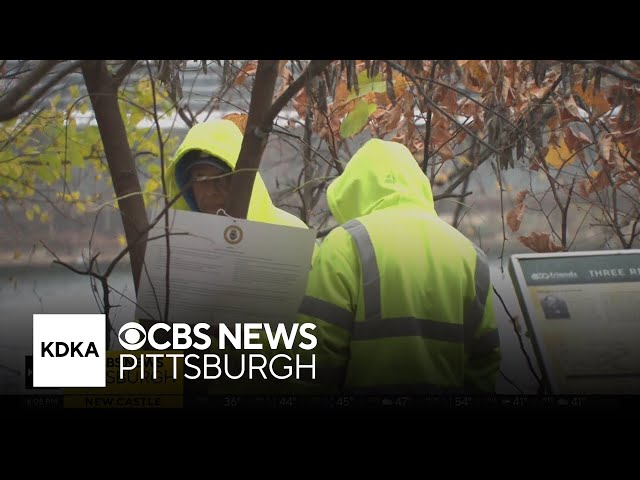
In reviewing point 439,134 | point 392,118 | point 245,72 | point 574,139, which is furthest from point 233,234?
point 574,139

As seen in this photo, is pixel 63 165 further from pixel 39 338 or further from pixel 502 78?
pixel 502 78

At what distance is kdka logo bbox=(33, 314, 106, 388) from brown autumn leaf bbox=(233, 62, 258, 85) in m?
0.69

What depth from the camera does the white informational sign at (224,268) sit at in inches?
78.0

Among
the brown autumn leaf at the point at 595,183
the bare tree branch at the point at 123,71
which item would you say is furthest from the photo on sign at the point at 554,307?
the bare tree branch at the point at 123,71

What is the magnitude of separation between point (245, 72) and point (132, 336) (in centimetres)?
73

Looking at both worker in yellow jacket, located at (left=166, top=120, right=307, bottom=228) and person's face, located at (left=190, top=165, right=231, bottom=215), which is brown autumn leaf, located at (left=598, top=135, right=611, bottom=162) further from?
person's face, located at (left=190, top=165, right=231, bottom=215)

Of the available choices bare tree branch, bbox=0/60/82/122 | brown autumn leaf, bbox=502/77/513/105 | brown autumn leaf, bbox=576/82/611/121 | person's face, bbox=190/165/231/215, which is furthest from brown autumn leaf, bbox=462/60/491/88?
bare tree branch, bbox=0/60/82/122

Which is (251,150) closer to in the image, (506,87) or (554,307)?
(506,87)

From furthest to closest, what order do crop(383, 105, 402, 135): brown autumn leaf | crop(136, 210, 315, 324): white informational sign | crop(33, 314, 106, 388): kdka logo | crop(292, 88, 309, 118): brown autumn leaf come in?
crop(383, 105, 402, 135): brown autumn leaf < crop(292, 88, 309, 118): brown autumn leaf < crop(33, 314, 106, 388): kdka logo < crop(136, 210, 315, 324): white informational sign

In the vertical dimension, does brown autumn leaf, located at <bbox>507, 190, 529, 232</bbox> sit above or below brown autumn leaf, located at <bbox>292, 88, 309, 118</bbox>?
below

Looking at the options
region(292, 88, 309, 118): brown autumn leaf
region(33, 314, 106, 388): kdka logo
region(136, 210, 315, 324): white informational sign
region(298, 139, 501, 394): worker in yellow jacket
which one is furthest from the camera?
region(292, 88, 309, 118): brown autumn leaf

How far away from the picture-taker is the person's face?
2.07 metres

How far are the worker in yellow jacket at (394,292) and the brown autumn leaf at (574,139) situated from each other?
1.55 ft

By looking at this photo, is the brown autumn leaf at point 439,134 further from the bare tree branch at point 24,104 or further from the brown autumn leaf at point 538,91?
the bare tree branch at point 24,104
